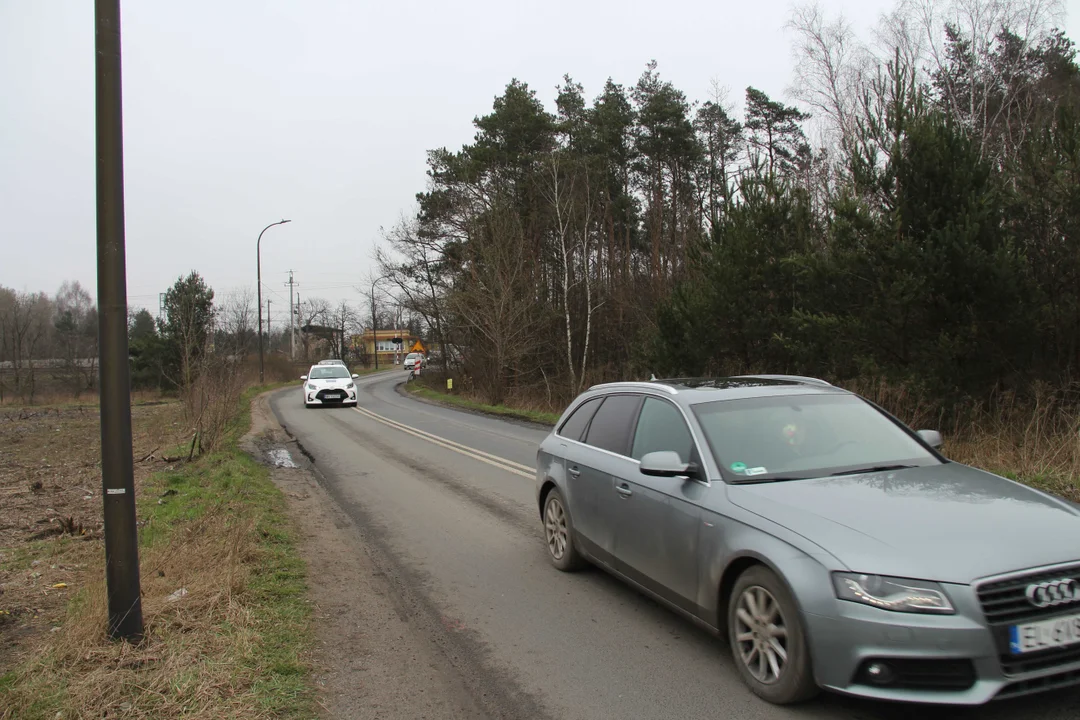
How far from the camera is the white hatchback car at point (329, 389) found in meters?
27.6

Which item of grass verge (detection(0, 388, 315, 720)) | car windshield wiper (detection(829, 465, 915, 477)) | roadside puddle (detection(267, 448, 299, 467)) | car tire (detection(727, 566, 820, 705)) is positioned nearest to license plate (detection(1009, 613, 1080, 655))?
car tire (detection(727, 566, 820, 705))

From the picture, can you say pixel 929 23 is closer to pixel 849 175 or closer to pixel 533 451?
pixel 849 175

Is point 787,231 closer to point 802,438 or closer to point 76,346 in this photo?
point 802,438

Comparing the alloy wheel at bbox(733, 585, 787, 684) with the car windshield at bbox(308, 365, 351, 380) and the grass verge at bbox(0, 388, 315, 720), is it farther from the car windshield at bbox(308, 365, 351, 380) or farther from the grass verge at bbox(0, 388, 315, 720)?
the car windshield at bbox(308, 365, 351, 380)

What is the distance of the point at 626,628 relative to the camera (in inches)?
185

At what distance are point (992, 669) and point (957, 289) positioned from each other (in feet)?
30.5

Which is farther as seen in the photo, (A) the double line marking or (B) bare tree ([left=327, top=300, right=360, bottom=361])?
(B) bare tree ([left=327, top=300, right=360, bottom=361])

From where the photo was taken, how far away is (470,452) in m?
14.0

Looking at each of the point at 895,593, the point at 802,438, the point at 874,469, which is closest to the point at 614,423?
the point at 802,438

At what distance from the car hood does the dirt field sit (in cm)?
440

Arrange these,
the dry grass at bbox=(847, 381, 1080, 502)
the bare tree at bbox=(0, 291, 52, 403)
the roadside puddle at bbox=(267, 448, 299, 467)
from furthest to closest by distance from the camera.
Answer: the bare tree at bbox=(0, 291, 52, 403) → the roadside puddle at bbox=(267, 448, 299, 467) → the dry grass at bbox=(847, 381, 1080, 502)

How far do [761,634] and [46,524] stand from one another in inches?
327

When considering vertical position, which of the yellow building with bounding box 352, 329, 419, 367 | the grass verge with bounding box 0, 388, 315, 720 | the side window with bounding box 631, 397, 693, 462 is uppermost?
the yellow building with bounding box 352, 329, 419, 367

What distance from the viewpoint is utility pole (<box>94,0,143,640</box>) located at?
4.08 m
